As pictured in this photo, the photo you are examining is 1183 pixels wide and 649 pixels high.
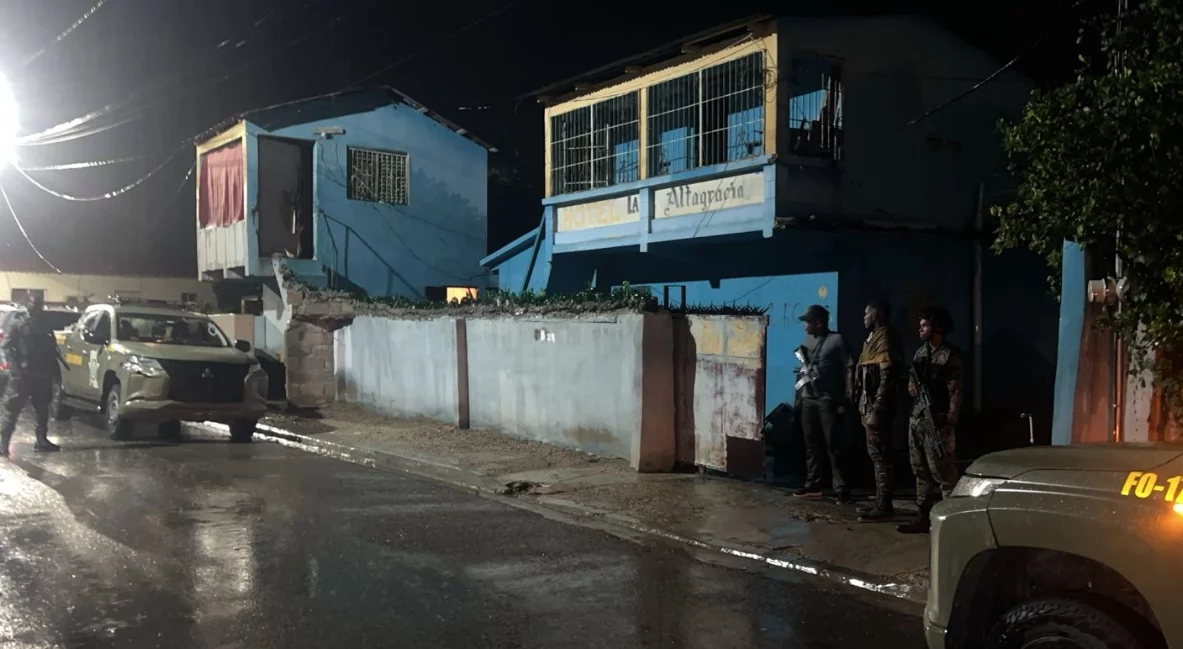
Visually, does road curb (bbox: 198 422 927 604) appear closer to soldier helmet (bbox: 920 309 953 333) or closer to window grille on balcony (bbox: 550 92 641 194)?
soldier helmet (bbox: 920 309 953 333)

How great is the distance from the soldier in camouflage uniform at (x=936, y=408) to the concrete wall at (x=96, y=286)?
30061 millimetres

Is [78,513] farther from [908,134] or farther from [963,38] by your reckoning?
[963,38]

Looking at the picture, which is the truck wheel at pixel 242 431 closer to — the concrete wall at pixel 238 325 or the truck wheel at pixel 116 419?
the truck wheel at pixel 116 419

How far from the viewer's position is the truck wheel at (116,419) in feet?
40.6

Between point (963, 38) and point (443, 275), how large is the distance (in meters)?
13.6

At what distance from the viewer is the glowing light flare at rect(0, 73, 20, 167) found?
2264 cm

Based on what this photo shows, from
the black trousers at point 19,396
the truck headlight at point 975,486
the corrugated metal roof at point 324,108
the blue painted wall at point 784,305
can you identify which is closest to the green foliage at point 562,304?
the blue painted wall at point 784,305

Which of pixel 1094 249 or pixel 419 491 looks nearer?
pixel 1094 249

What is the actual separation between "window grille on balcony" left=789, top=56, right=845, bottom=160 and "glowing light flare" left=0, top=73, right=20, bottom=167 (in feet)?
60.9

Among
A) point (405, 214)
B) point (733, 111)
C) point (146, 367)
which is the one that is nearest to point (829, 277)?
point (733, 111)

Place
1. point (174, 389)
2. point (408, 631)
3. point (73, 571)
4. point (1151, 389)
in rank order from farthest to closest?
point (174, 389)
point (1151, 389)
point (73, 571)
point (408, 631)

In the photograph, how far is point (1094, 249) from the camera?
6934 mm

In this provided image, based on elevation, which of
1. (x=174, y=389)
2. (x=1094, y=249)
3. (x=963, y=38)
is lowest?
(x=174, y=389)

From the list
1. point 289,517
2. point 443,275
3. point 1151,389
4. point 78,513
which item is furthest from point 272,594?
point 443,275
